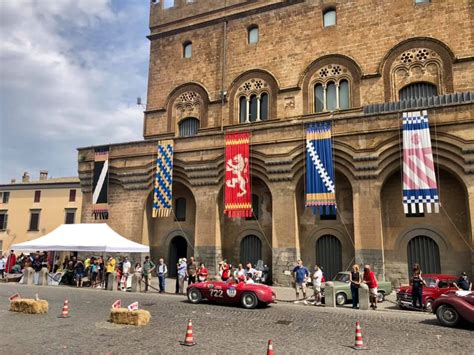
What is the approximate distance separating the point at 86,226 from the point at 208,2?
18.0 meters

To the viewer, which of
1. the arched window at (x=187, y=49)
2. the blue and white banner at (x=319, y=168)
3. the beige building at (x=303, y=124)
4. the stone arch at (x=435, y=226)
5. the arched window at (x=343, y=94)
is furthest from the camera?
the arched window at (x=187, y=49)

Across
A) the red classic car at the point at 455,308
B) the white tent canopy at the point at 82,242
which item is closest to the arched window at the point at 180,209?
the white tent canopy at the point at 82,242

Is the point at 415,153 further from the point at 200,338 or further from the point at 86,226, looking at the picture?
the point at 86,226

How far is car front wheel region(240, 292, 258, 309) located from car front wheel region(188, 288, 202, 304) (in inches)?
69.4

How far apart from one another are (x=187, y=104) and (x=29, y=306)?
19139 millimetres

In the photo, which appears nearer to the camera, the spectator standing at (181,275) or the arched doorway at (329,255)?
the spectator standing at (181,275)

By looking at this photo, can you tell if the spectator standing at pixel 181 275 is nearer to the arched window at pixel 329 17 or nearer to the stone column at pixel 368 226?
the stone column at pixel 368 226

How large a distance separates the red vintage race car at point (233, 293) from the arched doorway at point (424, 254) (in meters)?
8.60

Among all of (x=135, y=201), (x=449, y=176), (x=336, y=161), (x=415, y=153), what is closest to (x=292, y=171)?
(x=336, y=161)

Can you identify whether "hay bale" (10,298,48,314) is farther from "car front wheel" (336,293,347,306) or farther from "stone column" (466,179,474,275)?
"stone column" (466,179,474,275)

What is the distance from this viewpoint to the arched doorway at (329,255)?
66.3 ft

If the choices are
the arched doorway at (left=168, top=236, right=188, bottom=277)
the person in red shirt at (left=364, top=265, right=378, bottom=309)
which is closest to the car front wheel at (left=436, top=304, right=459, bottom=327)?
the person in red shirt at (left=364, top=265, right=378, bottom=309)

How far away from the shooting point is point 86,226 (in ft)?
68.9

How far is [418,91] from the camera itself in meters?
22.4
